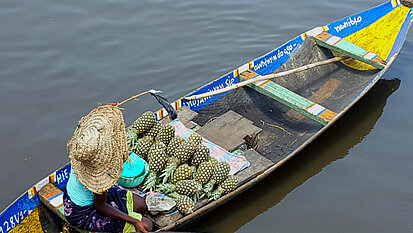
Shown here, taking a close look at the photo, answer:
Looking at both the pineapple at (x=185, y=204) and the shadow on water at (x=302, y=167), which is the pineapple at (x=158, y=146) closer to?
the pineapple at (x=185, y=204)

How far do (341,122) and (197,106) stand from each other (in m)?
2.08

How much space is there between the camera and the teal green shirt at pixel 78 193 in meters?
4.07

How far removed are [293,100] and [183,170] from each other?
2.07 meters

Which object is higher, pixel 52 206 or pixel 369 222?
pixel 52 206

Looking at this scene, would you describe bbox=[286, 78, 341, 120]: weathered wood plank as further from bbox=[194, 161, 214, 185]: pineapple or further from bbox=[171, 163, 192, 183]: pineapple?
bbox=[171, 163, 192, 183]: pineapple

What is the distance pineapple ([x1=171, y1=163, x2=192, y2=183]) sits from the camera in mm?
4926

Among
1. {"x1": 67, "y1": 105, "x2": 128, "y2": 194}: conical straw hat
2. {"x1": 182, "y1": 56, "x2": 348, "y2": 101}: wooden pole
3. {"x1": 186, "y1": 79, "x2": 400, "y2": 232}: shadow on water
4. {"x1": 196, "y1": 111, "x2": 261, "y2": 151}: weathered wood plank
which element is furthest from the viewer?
{"x1": 182, "y1": 56, "x2": 348, "y2": 101}: wooden pole

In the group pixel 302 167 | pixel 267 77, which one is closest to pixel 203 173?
pixel 302 167

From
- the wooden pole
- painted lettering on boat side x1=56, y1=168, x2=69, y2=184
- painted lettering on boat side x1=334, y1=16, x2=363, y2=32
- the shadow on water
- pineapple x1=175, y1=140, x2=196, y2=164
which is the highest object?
painted lettering on boat side x1=334, y1=16, x2=363, y2=32

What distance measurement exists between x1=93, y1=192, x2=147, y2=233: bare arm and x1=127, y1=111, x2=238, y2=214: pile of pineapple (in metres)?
0.50

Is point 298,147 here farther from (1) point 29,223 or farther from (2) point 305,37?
(1) point 29,223

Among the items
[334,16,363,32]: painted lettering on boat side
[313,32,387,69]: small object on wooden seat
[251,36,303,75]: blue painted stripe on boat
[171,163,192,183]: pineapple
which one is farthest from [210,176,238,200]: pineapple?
[334,16,363,32]: painted lettering on boat side

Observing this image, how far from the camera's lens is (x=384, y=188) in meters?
5.89

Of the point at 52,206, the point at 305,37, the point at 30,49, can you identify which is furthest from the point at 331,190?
the point at 30,49
